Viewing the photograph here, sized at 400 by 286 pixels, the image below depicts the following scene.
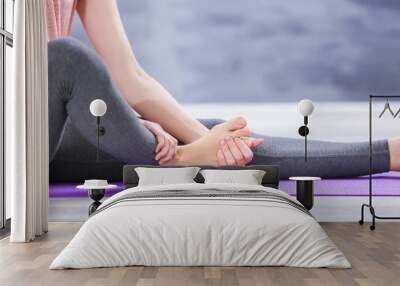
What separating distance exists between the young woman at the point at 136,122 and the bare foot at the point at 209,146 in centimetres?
1

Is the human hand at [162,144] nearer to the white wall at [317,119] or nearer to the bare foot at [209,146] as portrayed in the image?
the bare foot at [209,146]

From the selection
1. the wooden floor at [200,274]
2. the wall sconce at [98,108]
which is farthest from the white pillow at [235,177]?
the wooden floor at [200,274]

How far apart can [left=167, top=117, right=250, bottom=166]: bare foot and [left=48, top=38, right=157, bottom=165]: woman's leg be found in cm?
39

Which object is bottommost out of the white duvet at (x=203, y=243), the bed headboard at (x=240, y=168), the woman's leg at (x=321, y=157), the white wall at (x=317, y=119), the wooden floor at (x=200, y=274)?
the wooden floor at (x=200, y=274)

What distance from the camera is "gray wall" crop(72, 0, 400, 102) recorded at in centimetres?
776

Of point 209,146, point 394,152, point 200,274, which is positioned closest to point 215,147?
point 209,146

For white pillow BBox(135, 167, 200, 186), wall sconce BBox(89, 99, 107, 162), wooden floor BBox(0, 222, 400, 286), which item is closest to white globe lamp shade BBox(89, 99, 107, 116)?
wall sconce BBox(89, 99, 107, 162)

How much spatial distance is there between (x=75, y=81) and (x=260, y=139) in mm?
2457

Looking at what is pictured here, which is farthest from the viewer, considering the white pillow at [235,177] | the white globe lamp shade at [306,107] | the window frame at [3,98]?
the white globe lamp shade at [306,107]

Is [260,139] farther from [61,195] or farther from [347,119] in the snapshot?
[61,195]

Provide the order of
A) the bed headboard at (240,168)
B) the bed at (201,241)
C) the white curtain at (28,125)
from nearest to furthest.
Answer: the bed at (201,241), the white curtain at (28,125), the bed headboard at (240,168)

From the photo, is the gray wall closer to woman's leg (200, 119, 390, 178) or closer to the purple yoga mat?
woman's leg (200, 119, 390, 178)

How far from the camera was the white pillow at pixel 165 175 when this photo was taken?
23.0 ft

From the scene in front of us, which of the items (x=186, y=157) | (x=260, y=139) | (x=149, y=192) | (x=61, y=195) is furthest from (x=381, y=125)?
(x=61, y=195)
